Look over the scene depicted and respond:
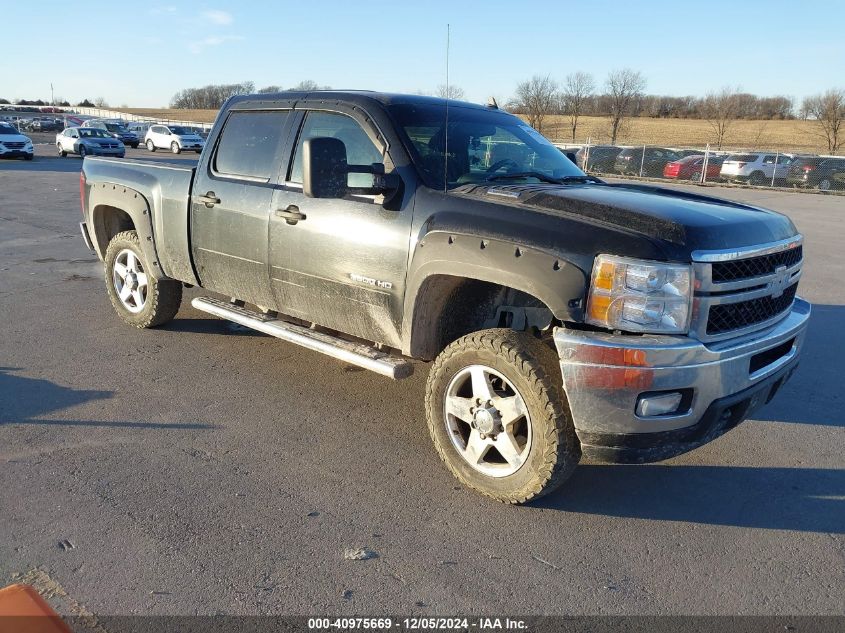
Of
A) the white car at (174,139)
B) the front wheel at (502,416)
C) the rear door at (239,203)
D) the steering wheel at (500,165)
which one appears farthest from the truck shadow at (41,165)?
the front wheel at (502,416)

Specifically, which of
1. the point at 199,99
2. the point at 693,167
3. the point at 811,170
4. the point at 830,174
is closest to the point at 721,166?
the point at 693,167

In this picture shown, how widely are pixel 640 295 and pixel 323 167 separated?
1.71m

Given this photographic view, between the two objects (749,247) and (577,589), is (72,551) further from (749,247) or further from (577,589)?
(749,247)

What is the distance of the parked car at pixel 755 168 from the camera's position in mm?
25484

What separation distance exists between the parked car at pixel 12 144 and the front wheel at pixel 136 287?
2612 centimetres

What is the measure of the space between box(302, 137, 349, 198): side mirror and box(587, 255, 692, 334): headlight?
145 cm

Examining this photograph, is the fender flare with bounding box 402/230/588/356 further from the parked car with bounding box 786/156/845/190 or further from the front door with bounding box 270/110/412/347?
the parked car with bounding box 786/156/845/190

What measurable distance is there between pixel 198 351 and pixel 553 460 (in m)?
3.44

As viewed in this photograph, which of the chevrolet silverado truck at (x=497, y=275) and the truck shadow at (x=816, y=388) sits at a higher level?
the chevrolet silverado truck at (x=497, y=275)

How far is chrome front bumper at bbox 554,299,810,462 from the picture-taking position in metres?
3.03

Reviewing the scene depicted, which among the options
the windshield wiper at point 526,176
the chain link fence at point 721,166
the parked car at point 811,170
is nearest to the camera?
the windshield wiper at point 526,176

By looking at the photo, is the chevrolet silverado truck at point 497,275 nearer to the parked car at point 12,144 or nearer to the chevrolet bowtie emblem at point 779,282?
the chevrolet bowtie emblem at point 779,282

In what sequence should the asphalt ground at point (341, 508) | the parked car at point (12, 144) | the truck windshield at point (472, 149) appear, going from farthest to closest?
the parked car at point (12, 144) < the truck windshield at point (472, 149) < the asphalt ground at point (341, 508)

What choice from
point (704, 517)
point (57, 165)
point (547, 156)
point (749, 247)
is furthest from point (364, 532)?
Answer: point (57, 165)
